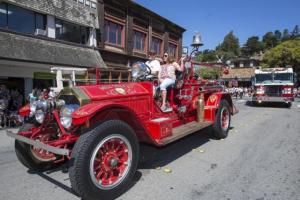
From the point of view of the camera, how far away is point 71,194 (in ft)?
12.7

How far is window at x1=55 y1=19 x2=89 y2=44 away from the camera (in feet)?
51.3

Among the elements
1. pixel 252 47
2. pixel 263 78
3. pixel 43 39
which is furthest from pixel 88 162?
pixel 252 47

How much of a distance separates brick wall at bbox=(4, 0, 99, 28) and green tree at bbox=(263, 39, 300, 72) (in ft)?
128

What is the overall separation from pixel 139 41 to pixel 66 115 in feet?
64.1

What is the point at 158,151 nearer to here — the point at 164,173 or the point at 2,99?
the point at 164,173

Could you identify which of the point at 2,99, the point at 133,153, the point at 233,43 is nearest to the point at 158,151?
the point at 133,153

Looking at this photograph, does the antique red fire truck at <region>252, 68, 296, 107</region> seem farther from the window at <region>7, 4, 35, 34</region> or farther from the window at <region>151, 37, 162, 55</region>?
the window at <region>7, 4, 35, 34</region>

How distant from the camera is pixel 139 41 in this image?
74.5ft

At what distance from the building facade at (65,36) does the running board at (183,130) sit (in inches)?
219

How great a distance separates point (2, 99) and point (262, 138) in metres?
9.58

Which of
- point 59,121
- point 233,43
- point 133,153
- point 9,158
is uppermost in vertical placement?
point 233,43

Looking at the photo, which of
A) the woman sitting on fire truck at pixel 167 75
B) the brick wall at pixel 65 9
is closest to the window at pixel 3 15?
the brick wall at pixel 65 9

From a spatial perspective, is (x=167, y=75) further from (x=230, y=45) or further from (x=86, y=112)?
(x=230, y=45)

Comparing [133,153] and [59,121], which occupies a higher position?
[59,121]
